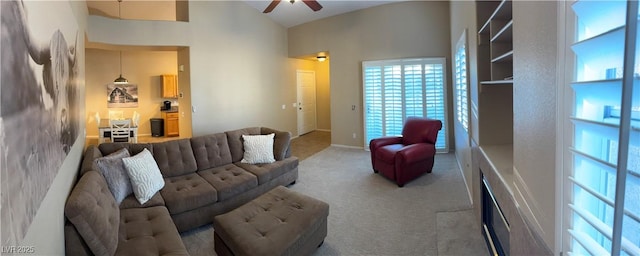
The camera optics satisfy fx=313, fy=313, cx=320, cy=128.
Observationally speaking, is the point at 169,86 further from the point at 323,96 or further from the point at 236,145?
the point at 236,145

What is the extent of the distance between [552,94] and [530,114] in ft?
0.96

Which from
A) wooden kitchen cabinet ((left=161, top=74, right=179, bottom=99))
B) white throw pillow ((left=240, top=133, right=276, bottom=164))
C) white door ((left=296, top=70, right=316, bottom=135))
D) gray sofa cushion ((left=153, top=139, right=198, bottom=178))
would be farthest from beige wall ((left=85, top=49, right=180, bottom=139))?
gray sofa cushion ((left=153, top=139, right=198, bottom=178))

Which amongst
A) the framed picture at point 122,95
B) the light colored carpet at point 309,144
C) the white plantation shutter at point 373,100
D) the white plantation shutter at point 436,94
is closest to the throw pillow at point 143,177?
the light colored carpet at point 309,144

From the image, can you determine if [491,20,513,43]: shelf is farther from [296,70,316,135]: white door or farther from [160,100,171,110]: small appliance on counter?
[160,100,171,110]: small appliance on counter

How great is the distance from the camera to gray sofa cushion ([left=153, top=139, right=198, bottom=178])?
138 inches

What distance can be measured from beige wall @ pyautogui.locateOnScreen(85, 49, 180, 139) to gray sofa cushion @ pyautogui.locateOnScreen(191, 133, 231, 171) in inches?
246

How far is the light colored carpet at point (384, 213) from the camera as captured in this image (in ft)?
8.84

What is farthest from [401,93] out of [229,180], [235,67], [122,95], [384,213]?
[122,95]

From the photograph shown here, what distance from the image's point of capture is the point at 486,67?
2.73 m

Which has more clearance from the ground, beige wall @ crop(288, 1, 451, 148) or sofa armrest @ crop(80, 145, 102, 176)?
beige wall @ crop(288, 1, 451, 148)

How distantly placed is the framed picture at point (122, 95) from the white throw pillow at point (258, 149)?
640 centimetres

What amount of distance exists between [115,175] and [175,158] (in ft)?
2.65

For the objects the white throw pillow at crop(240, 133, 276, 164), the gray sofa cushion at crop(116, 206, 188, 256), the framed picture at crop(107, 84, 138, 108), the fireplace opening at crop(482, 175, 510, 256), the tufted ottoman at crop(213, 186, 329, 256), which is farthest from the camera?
the framed picture at crop(107, 84, 138, 108)

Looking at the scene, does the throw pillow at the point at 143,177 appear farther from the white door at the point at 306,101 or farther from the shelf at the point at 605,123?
the white door at the point at 306,101
